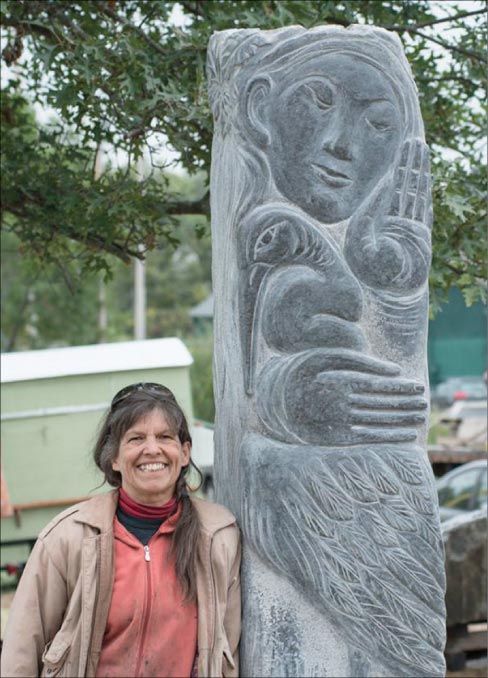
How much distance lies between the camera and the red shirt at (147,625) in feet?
9.78

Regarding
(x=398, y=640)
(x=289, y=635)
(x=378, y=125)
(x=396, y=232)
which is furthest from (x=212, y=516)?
(x=378, y=125)

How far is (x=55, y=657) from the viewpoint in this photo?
2.91 metres

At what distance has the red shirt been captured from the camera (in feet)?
9.78

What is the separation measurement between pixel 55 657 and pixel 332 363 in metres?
1.13

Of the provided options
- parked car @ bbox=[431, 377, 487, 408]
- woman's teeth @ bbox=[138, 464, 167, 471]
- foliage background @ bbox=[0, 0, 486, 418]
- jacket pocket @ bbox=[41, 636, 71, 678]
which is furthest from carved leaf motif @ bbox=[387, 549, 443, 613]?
parked car @ bbox=[431, 377, 487, 408]

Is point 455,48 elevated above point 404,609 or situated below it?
above

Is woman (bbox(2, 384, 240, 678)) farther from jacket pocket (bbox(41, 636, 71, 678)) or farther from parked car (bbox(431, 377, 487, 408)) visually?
parked car (bbox(431, 377, 487, 408))

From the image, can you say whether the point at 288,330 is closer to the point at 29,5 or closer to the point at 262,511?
the point at 262,511

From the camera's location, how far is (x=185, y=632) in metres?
3.01

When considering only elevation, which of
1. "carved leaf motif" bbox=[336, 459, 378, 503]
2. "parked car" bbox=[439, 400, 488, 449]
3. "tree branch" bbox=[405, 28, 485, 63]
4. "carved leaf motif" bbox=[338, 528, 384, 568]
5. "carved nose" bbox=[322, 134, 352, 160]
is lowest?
"parked car" bbox=[439, 400, 488, 449]

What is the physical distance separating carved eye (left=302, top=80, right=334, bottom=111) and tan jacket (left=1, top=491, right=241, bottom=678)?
1.29 m

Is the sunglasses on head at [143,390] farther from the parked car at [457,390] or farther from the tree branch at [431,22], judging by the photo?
the parked car at [457,390]

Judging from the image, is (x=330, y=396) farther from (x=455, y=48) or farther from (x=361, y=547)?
(x=455, y=48)

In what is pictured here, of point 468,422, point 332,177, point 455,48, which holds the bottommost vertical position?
point 468,422
